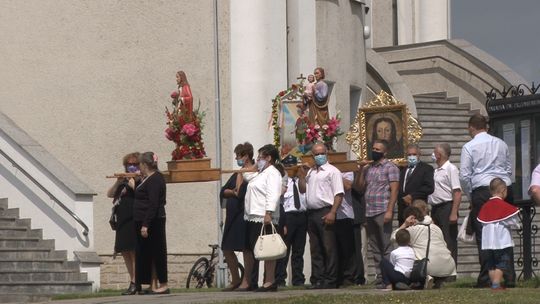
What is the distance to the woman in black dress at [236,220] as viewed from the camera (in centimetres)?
2195

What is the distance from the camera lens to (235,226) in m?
22.0

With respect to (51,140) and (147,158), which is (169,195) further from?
(147,158)

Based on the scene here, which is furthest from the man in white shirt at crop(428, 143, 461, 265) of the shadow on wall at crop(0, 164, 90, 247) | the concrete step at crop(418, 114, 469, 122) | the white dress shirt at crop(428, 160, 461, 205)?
the concrete step at crop(418, 114, 469, 122)

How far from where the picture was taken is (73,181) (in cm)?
2664

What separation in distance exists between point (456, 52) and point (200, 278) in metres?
13.0

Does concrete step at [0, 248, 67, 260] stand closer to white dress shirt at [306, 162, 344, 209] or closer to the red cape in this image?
white dress shirt at [306, 162, 344, 209]

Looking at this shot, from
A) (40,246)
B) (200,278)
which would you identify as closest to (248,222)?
(40,246)

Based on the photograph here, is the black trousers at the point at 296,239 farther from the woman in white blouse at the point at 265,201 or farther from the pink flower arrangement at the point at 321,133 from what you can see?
the woman in white blouse at the point at 265,201

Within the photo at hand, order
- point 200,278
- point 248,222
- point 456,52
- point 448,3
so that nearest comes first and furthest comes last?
point 248,222
point 200,278
point 456,52
point 448,3

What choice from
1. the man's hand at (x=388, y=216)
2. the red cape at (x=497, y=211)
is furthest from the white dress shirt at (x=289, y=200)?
the red cape at (x=497, y=211)

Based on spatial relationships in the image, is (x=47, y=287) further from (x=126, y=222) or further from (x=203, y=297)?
(x=203, y=297)

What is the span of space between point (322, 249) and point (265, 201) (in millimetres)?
1364

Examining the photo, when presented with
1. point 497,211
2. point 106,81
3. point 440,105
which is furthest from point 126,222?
point 440,105

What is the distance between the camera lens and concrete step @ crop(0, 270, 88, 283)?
24.8m
